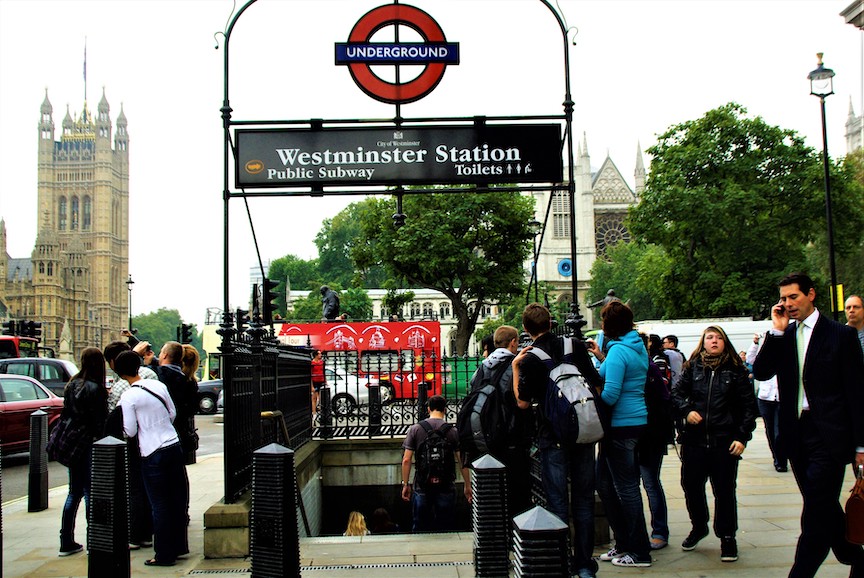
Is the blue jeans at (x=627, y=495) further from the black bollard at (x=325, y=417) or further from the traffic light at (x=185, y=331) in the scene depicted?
the traffic light at (x=185, y=331)

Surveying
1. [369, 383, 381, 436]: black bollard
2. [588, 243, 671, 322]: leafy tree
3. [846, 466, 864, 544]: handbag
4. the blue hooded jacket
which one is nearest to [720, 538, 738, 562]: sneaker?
the blue hooded jacket

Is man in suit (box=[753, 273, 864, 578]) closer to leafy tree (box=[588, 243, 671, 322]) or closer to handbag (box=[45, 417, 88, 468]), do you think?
handbag (box=[45, 417, 88, 468])

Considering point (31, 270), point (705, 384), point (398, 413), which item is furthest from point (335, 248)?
point (705, 384)

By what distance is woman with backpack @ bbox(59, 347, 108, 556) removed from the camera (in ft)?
22.9

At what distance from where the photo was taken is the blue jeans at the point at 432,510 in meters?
8.41

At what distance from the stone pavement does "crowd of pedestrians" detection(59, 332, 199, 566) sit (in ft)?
0.86

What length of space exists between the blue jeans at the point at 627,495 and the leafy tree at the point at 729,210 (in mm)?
33191

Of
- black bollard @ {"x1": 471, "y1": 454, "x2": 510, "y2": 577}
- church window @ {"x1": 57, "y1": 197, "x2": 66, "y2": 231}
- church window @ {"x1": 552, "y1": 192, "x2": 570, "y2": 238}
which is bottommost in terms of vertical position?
black bollard @ {"x1": 471, "y1": 454, "x2": 510, "y2": 577}

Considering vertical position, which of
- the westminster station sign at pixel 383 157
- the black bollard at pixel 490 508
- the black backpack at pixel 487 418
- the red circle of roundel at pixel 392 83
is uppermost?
the red circle of roundel at pixel 392 83

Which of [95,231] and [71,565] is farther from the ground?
[95,231]

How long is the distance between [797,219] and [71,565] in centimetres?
3702

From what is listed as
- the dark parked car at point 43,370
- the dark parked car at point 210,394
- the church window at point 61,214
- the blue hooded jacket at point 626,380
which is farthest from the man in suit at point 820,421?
the church window at point 61,214

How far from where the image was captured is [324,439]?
11.7 metres

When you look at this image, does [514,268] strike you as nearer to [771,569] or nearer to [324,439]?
[324,439]
